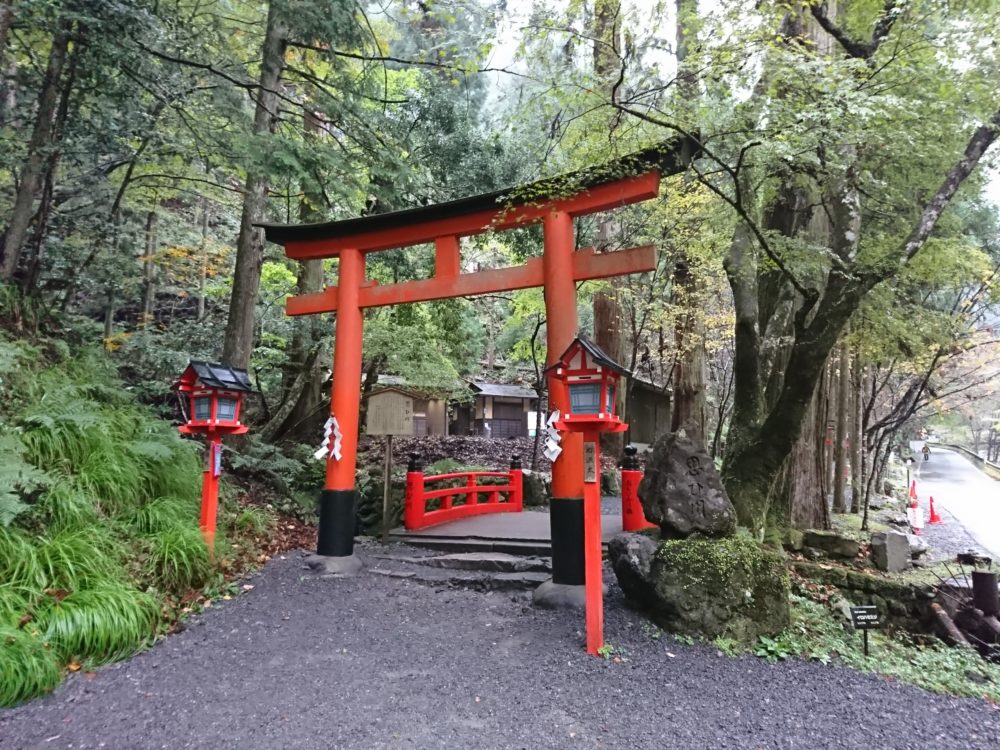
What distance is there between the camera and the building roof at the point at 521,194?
522 centimetres

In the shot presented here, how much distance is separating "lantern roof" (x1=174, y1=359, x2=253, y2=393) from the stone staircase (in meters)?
2.74

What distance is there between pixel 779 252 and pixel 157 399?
1084cm

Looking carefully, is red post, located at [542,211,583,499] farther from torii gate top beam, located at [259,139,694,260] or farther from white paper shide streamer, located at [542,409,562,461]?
white paper shide streamer, located at [542,409,562,461]

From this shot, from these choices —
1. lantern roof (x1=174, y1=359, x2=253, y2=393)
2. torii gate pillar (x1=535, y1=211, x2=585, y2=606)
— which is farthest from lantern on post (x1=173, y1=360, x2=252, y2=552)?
torii gate pillar (x1=535, y1=211, x2=585, y2=606)

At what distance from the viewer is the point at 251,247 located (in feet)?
27.6

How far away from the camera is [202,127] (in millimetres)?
6941

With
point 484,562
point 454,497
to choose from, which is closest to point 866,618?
point 484,562

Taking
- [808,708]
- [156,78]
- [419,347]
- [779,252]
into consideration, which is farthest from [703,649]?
[156,78]

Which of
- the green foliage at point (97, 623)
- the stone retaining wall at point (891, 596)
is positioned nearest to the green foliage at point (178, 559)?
the green foliage at point (97, 623)

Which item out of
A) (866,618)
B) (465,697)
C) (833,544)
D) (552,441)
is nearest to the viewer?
(465,697)

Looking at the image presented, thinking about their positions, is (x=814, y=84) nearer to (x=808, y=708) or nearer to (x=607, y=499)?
(x=808, y=708)

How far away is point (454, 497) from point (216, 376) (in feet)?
17.7

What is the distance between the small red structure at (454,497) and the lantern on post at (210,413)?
9.64 feet

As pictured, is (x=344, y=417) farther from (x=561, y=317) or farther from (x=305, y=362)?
(x=305, y=362)
